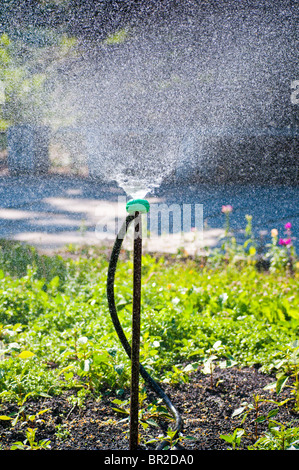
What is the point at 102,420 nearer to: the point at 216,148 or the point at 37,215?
the point at 37,215

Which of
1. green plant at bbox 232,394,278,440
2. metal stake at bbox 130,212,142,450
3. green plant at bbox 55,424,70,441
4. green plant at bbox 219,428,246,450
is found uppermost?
metal stake at bbox 130,212,142,450

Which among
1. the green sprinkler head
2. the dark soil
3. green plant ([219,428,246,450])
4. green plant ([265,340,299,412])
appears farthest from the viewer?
green plant ([265,340,299,412])

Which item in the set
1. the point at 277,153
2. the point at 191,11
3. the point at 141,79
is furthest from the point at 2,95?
the point at 277,153

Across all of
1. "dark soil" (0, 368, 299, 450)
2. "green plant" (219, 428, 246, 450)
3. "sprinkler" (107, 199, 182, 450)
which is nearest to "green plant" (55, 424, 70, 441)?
"dark soil" (0, 368, 299, 450)

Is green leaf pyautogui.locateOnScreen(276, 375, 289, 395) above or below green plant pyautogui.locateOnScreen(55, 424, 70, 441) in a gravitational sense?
above

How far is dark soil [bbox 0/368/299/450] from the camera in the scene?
1.31 metres

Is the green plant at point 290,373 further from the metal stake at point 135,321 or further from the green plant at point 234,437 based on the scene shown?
the metal stake at point 135,321

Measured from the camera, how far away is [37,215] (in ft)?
12.1

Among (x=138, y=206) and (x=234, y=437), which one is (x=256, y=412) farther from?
(x=138, y=206)

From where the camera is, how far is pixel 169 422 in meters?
1.40

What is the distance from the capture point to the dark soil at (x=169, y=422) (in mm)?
1313

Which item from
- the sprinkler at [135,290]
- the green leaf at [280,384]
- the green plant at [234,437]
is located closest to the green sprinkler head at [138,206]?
the sprinkler at [135,290]

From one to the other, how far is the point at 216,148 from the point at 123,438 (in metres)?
4.62

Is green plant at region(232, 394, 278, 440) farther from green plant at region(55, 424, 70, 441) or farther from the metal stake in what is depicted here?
green plant at region(55, 424, 70, 441)
